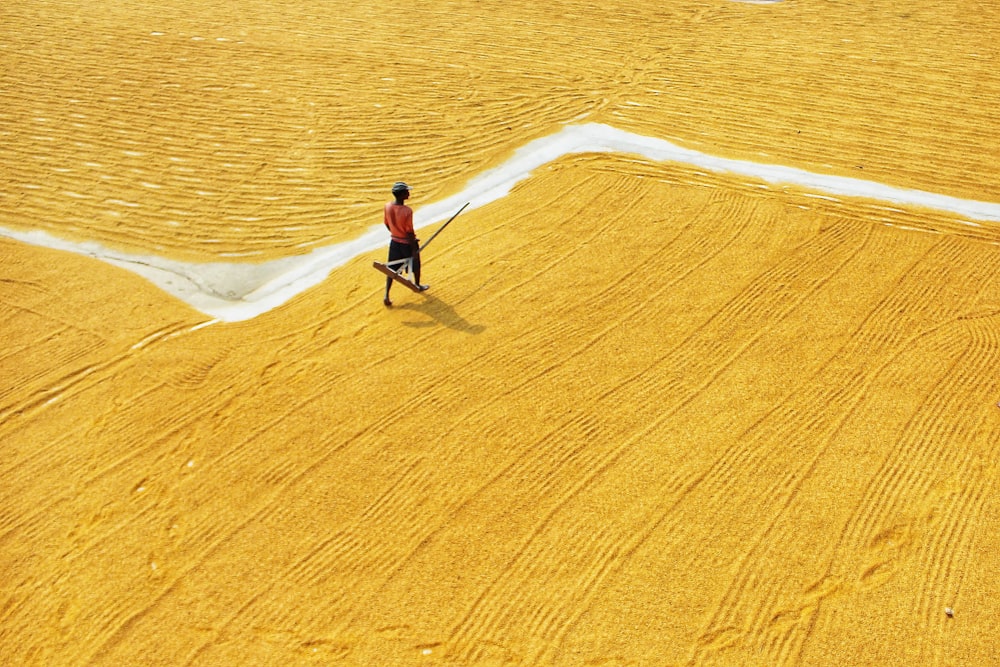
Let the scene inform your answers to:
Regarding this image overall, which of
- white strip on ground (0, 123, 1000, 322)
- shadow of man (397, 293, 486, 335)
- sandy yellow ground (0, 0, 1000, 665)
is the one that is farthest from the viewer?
white strip on ground (0, 123, 1000, 322)

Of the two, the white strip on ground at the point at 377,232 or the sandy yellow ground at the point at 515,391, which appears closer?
the sandy yellow ground at the point at 515,391

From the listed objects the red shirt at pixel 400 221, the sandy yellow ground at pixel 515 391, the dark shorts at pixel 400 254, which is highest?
the red shirt at pixel 400 221

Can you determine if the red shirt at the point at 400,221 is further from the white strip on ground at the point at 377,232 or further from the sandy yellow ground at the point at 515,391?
the white strip on ground at the point at 377,232

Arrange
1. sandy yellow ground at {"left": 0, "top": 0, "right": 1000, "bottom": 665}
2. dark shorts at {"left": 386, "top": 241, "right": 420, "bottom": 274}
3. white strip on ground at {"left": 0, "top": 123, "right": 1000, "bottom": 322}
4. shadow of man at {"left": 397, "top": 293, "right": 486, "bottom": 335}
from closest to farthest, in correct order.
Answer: sandy yellow ground at {"left": 0, "top": 0, "right": 1000, "bottom": 665} < shadow of man at {"left": 397, "top": 293, "right": 486, "bottom": 335} < dark shorts at {"left": 386, "top": 241, "right": 420, "bottom": 274} < white strip on ground at {"left": 0, "top": 123, "right": 1000, "bottom": 322}

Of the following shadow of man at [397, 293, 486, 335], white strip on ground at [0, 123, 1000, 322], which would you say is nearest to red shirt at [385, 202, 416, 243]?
shadow of man at [397, 293, 486, 335]

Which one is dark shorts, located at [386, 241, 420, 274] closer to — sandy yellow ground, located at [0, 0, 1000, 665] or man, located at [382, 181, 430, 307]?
man, located at [382, 181, 430, 307]

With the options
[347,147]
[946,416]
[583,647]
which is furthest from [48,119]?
[946,416]

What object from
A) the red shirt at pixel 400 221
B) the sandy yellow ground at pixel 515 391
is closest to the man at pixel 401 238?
the red shirt at pixel 400 221
